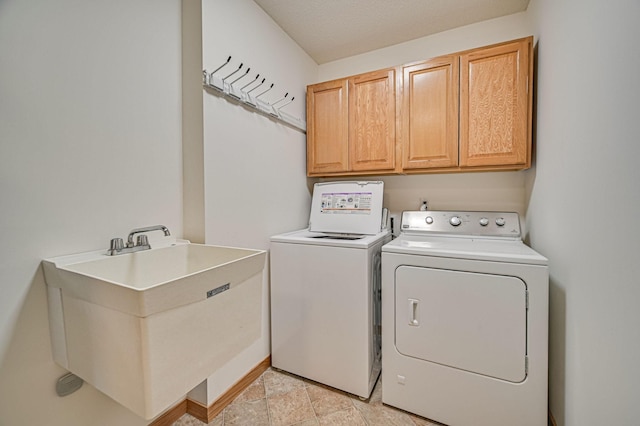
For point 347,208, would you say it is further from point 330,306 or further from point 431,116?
point 431,116

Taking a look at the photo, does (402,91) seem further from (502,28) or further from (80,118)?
(80,118)

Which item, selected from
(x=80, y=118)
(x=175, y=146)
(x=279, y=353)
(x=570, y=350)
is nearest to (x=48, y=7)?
(x=80, y=118)

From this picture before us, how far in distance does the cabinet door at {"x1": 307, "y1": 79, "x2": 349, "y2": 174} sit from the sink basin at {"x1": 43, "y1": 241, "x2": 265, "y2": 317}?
4.08 ft

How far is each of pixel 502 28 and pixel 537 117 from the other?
822mm

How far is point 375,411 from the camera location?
1.54m

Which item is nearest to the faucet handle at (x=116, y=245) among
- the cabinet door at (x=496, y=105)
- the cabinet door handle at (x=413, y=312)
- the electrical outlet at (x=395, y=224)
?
the cabinet door handle at (x=413, y=312)

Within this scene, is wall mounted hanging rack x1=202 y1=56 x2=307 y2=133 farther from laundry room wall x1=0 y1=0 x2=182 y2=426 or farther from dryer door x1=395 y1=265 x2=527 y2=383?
dryer door x1=395 y1=265 x2=527 y2=383

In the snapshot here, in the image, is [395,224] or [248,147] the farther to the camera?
[395,224]

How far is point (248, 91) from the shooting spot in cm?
173

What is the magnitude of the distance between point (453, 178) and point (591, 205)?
1.14 meters

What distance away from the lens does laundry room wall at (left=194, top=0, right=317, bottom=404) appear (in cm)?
148

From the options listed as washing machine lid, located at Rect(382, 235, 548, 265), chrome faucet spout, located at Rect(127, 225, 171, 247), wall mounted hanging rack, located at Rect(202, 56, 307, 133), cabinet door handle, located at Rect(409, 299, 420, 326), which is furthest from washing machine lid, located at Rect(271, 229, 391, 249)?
wall mounted hanging rack, located at Rect(202, 56, 307, 133)

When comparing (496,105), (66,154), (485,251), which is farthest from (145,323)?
(496,105)

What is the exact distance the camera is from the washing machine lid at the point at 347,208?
2.03m
